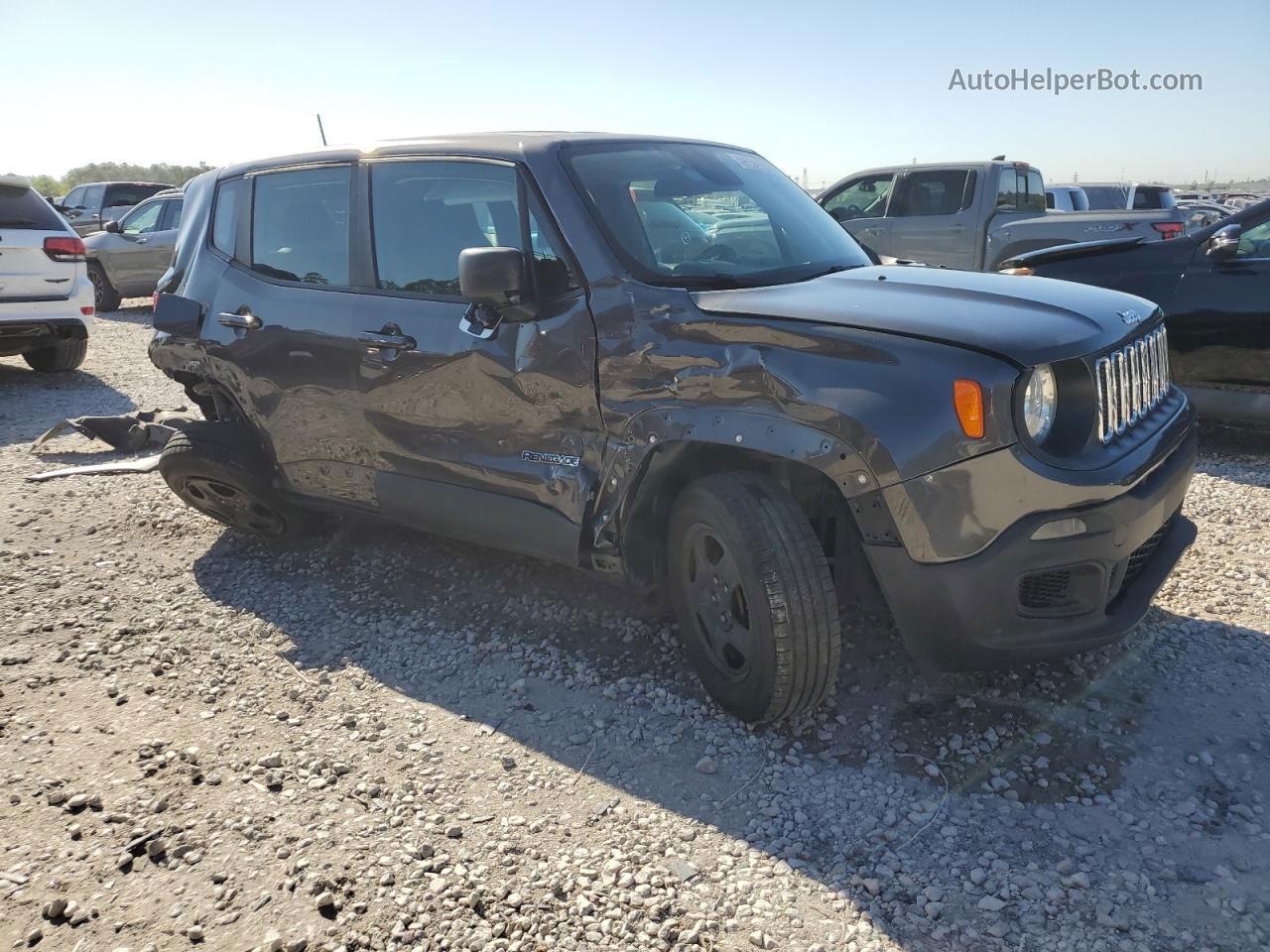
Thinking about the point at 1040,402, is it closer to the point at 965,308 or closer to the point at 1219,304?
the point at 965,308

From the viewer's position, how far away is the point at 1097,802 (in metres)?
2.66

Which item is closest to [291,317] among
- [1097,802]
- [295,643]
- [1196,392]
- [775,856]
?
[295,643]

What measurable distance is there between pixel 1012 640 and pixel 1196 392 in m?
4.04

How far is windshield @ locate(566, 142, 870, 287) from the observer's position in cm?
324

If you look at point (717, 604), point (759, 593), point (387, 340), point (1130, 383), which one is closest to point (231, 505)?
point (387, 340)

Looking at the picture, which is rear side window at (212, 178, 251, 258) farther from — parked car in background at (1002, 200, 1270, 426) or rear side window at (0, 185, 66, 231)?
rear side window at (0, 185, 66, 231)

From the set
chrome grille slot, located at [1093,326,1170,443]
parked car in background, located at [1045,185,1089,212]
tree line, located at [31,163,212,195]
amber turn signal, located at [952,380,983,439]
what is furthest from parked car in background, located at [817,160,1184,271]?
→ tree line, located at [31,163,212,195]

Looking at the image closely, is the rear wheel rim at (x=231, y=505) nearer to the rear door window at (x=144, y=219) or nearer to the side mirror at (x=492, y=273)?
the side mirror at (x=492, y=273)

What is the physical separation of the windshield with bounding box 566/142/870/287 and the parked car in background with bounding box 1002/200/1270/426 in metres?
2.47

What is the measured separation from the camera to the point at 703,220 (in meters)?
3.50

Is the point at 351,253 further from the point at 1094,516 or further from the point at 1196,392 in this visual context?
the point at 1196,392

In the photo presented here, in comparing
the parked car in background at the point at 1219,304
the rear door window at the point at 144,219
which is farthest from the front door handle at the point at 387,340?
the rear door window at the point at 144,219

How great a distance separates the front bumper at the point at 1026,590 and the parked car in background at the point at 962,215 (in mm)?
8077

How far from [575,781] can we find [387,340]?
1849 millimetres
